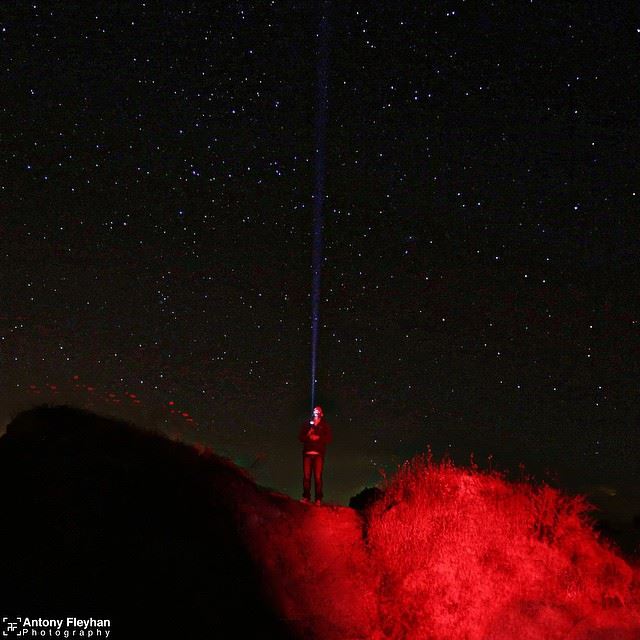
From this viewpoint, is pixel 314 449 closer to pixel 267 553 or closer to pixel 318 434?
pixel 318 434

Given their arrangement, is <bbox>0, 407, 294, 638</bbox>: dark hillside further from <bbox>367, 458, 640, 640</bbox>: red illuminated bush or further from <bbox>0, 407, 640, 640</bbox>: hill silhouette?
<bbox>367, 458, 640, 640</bbox>: red illuminated bush

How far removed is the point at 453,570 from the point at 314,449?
351 centimetres

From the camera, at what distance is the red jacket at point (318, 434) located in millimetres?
11143

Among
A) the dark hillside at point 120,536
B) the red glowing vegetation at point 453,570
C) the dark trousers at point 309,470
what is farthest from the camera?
the dark trousers at point 309,470

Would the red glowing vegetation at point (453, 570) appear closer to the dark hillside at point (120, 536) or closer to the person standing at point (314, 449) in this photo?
the dark hillside at point (120, 536)

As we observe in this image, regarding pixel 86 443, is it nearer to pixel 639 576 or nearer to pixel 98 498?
pixel 98 498

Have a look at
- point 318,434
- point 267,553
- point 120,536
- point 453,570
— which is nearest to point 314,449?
point 318,434

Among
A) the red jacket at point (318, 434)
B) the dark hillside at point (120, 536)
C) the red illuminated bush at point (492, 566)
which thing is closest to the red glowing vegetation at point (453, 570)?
the red illuminated bush at point (492, 566)

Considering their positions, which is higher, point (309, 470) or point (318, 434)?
point (318, 434)

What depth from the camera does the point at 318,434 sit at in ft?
36.7

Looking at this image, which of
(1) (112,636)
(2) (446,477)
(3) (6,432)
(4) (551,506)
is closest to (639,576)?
(4) (551,506)

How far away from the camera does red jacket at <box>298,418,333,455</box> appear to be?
1114 centimetres

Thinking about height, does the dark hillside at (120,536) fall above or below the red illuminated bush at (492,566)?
above

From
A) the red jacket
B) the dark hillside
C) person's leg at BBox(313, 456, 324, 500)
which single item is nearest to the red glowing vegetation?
the dark hillside
